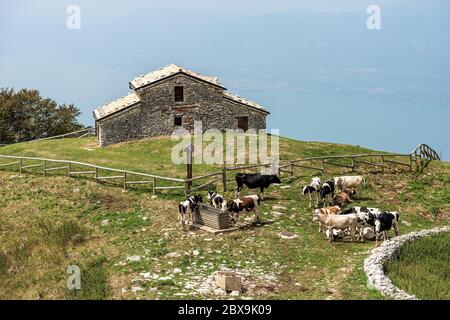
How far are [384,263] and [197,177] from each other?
12.9 meters

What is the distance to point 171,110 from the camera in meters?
50.8

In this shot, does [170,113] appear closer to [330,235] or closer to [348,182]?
[348,182]

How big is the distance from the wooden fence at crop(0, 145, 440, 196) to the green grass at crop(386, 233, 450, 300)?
12.2 metres

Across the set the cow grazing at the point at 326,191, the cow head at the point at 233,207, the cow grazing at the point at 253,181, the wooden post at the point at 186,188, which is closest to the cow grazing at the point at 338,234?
the cow head at the point at 233,207

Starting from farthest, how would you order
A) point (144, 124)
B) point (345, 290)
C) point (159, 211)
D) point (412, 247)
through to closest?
1. point (144, 124)
2. point (159, 211)
3. point (412, 247)
4. point (345, 290)

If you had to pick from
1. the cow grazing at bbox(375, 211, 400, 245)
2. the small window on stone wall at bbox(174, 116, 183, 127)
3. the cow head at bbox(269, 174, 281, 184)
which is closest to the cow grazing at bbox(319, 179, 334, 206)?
the cow head at bbox(269, 174, 281, 184)

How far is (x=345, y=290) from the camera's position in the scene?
18.7 metres

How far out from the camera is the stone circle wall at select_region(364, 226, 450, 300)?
18156 mm

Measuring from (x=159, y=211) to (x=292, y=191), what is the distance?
8.48 m

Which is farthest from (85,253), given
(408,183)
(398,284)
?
(408,183)

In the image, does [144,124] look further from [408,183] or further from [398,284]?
[398,284]

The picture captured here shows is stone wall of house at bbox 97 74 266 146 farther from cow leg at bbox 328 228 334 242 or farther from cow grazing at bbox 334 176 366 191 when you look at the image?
cow leg at bbox 328 228 334 242

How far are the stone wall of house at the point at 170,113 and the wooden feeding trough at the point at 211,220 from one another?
24.6 meters

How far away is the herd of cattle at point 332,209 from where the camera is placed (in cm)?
2450
